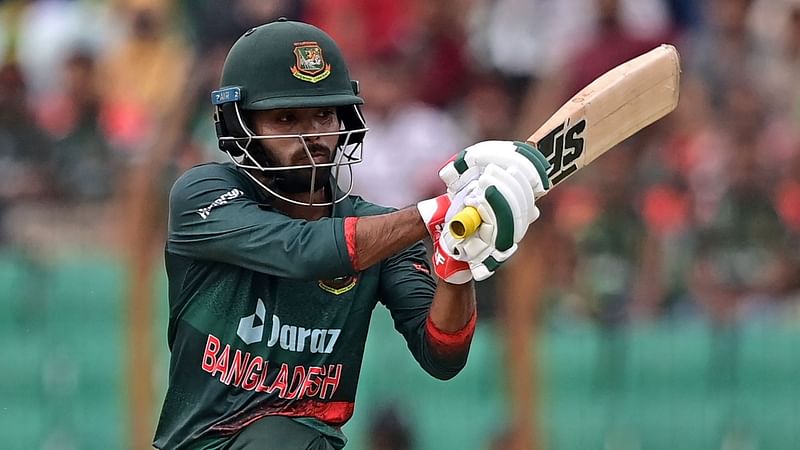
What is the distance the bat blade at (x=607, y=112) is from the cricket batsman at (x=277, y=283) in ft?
1.71

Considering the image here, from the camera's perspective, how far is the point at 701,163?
29.5ft

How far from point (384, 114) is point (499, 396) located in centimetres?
176

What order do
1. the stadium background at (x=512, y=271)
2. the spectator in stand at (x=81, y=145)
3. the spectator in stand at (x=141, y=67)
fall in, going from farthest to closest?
the spectator in stand at (x=141, y=67)
the spectator in stand at (x=81, y=145)
the stadium background at (x=512, y=271)

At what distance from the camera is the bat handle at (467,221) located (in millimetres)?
4254

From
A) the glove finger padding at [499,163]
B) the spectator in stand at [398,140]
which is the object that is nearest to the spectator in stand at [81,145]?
the spectator in stand at [398,140]

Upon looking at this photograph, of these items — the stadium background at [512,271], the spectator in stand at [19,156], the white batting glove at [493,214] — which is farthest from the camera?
the spectator in stand at [19,156]

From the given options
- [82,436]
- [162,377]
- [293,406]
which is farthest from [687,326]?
[293,406]

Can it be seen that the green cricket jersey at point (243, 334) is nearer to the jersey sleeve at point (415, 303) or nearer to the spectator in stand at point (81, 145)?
the jersey sleeve at point (415, 303)

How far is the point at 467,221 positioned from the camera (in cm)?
425

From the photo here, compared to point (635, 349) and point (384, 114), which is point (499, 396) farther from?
point (384, 114)

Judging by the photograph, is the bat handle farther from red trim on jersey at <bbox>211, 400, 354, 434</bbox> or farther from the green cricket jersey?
red trim on jersey at <bbox>211, 400, 354, 434</bbox>

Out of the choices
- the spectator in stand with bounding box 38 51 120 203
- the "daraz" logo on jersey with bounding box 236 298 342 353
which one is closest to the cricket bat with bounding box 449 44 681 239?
the "daraz" logo on jersey with bounding box 236 298 342 353

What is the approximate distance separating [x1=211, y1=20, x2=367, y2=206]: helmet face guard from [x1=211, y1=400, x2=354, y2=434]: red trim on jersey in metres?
0.62

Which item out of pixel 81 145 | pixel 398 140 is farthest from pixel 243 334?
pixel 81 145
